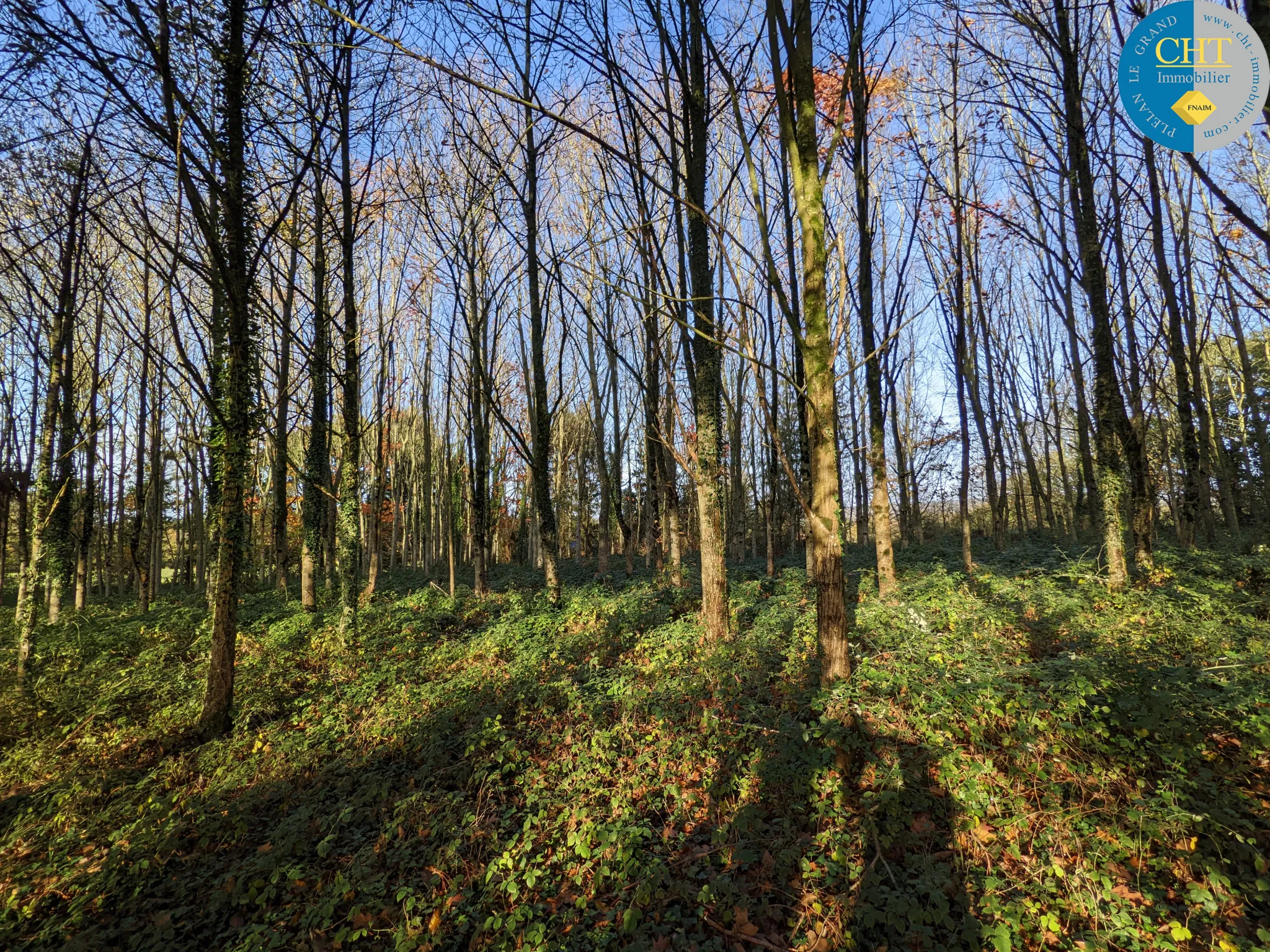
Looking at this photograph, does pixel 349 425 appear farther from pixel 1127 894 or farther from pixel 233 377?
pixel 1127 894

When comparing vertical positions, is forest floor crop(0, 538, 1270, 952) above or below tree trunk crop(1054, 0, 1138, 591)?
below

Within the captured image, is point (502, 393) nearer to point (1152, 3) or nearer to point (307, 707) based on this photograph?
point (307, 707)

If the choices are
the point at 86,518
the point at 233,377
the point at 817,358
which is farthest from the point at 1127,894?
the point at 86,518

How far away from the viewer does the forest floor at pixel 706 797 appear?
2705 millimetres

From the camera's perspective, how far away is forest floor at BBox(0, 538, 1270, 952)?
271 centimetres

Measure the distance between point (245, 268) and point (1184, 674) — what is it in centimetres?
926

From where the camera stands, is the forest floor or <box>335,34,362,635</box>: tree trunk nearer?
the forest floor

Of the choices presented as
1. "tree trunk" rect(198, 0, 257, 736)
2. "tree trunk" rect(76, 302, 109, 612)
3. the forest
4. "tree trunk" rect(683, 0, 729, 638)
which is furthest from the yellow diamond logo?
"tree trunk" rect(76, 302, 109, 612)

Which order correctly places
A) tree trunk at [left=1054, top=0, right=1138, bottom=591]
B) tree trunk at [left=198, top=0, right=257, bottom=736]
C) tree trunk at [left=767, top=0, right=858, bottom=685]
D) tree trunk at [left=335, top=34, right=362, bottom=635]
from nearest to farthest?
tree trunk at [left=767, top=0, right=858, bottom=685], tree trunk at [left=198, top=0, right=257, bottom=736], tree trunk at [left=1054, top=0, right=1138, bottom=591], tree trunk at [left=335, top=34, right=362, bottom=635]

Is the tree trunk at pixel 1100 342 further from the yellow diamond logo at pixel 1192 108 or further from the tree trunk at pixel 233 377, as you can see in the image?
the tree trunk at pixel 233 377

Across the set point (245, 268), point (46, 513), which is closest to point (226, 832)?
point (245, 268)

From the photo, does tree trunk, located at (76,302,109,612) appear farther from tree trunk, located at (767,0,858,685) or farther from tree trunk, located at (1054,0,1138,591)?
tree trunk, located at (1054,0,1138,591)

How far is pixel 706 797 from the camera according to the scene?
147 inches

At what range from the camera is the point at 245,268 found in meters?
5.53
